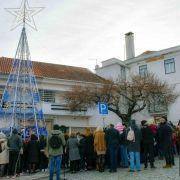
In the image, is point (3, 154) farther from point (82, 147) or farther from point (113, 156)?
point (113, 156)

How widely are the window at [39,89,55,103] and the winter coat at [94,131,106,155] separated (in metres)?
20.5

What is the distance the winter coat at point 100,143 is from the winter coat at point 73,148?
88 centimetres

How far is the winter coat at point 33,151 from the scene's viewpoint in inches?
655

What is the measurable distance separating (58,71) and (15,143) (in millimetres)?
Result: 24853

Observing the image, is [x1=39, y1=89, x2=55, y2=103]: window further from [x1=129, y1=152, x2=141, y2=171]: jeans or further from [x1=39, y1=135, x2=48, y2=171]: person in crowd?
[x1=129, y1=152, x2=141, y2=171]: jeans

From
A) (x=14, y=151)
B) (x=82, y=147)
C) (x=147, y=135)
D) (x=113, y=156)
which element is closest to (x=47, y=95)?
(x=82, y=147)

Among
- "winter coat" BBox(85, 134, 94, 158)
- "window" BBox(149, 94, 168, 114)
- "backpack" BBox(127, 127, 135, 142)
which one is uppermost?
"window" BBox(149, 94, 168, 114)

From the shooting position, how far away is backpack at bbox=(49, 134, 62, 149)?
13664 millimetres

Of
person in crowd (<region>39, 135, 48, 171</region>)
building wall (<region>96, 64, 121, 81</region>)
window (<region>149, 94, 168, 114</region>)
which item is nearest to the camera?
person in crowd (<region>39, 135, 48, 171</region>)

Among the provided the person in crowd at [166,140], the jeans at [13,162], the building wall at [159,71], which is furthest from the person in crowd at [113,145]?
the building wall at [159,71]

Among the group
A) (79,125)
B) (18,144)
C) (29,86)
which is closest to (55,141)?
(18,144)

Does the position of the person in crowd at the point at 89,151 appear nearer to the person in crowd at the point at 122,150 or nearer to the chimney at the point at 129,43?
the person in crowd at the point at 122,150

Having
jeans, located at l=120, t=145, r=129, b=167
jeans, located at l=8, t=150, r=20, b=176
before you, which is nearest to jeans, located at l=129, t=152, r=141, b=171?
jeans, located at l=120, t=145, r=129, b=167

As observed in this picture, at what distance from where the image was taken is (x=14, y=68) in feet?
68.8
